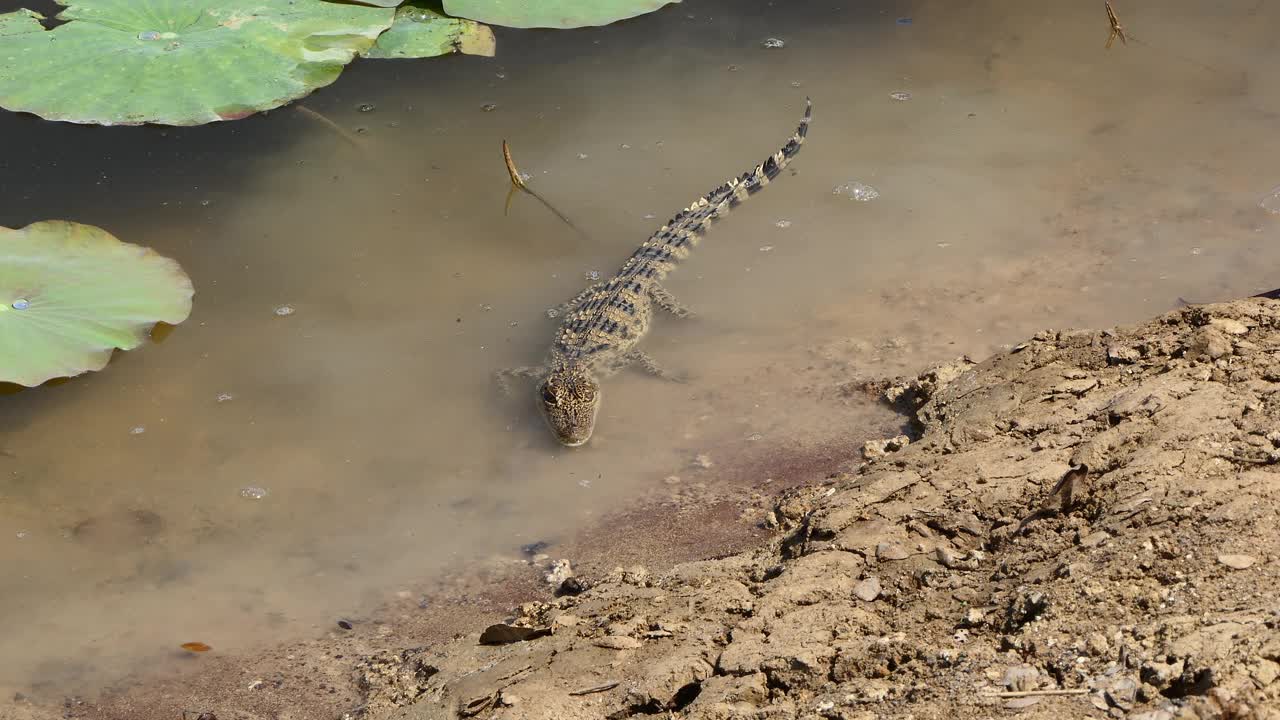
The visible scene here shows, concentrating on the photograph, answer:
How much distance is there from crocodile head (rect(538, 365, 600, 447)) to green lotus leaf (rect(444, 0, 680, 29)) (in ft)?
7.46

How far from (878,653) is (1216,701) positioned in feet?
2.43

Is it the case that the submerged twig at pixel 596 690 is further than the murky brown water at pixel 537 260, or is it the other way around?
the murky brown water at pixel 537 260

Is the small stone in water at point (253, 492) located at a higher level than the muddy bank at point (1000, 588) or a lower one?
lower

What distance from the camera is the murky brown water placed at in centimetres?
406

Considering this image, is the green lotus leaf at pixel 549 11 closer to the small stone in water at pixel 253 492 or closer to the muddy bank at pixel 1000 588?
the small stone in water at pixel 253 492

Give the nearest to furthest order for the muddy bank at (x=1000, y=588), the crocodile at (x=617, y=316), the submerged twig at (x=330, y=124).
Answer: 1. the muddy bank at (x=1000, y=588)
2. the crocodile at (x=617, y=316)
3. the submerged twig at (x=330, y=124)

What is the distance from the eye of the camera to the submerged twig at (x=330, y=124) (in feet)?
20.5

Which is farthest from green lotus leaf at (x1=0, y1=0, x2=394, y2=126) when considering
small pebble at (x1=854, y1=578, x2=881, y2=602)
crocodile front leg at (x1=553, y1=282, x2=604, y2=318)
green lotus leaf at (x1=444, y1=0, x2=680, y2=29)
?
small pebble at (x1=854, y1=578, x2=881, y2=602)

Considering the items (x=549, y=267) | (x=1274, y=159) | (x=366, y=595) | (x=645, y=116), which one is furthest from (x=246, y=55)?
(x=1274, y=159)

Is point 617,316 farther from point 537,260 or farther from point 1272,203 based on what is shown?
point 1272,203

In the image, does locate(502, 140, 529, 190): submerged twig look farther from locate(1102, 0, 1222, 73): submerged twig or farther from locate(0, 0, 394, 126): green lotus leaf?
locate(1102, 0, 1222, 73): submerged twig

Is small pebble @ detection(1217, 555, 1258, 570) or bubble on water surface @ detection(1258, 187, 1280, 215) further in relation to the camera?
bubble on water surface @ detection(1258, 187, 1280, 215)

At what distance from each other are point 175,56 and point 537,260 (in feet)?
7.10

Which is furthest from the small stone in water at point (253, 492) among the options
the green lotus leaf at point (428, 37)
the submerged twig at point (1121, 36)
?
the submerged twig at point (1121, 36)
